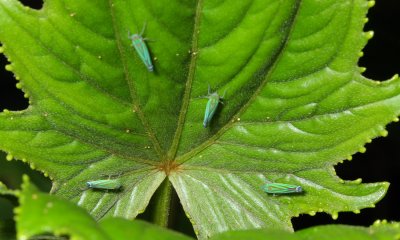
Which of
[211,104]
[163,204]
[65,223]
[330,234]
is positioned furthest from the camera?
[163,204]

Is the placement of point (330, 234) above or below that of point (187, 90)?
below

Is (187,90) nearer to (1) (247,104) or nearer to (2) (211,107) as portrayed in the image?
(2) (211,107)

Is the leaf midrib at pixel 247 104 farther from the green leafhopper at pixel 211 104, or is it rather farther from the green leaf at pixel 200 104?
the green leafhopper at pixel 211 104

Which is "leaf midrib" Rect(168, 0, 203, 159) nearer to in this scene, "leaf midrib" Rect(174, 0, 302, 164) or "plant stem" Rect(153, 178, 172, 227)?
"leaf midrib" Rect(174, 0, 302, 164)

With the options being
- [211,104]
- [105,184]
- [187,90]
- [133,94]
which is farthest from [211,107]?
[105,184]

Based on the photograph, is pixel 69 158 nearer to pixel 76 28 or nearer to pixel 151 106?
pixel 151 106
